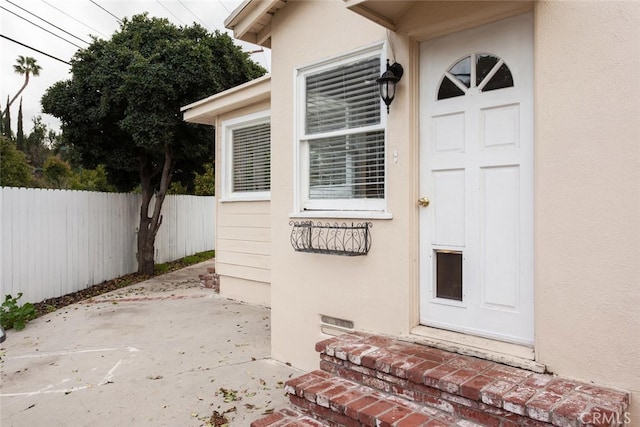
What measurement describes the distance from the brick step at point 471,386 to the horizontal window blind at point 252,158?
418 centimetres

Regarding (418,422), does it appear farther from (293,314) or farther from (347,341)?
(293,314)

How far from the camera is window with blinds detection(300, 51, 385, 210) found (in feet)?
11.9

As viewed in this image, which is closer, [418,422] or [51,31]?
[418,422]

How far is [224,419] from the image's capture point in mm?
3221

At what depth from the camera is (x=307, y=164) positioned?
4152 mm

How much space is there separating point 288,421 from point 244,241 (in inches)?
184

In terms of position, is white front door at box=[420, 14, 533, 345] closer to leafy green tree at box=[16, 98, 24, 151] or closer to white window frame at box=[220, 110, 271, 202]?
white window frame at box=[220, 110, 271, 202]

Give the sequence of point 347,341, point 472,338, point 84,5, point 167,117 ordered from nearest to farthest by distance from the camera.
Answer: point 472,338 → point 347,341 → point 167,117 → point 84,5

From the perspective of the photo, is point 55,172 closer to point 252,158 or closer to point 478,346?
point 252,158

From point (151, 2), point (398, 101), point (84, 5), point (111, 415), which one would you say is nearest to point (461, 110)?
point (398, 101)

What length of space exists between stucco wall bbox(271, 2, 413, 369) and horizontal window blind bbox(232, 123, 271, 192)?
101 inches

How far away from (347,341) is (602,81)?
2479mm

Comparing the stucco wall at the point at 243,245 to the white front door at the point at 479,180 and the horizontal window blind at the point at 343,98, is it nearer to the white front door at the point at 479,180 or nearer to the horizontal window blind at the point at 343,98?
the horizontal window blind at the point at 343,98

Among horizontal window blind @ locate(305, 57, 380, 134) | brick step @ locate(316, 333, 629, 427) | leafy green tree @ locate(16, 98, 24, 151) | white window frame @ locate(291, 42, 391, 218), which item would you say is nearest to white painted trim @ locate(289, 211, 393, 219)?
white window frame @ locate(291, 42, 391, 218)
